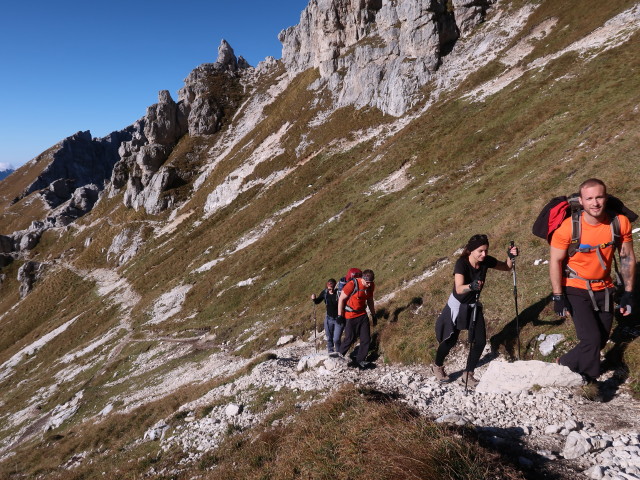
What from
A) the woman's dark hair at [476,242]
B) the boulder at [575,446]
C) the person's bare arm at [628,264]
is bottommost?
the boulder at [575,446]


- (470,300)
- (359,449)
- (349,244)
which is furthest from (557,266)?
(349,244)

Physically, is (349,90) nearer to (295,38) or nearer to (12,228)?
(295,38)

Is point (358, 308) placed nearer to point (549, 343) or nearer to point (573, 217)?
point (549, 343)

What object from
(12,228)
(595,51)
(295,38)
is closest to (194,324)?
(595,51)

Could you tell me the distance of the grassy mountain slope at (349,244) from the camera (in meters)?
16.6

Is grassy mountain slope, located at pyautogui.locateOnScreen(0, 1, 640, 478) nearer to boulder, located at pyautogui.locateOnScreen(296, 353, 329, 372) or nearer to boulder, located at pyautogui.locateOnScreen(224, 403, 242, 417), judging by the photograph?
boulder, located at pyautogui.locateOnScreen(296, 353, 329, 372)

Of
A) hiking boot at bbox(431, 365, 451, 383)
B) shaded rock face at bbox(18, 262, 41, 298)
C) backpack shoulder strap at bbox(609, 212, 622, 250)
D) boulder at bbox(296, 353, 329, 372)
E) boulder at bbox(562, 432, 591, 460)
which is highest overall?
shaded rock face at bbox(18, 262, 41, 298)

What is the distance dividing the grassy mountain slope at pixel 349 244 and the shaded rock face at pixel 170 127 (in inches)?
1010

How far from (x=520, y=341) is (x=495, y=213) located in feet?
48.4

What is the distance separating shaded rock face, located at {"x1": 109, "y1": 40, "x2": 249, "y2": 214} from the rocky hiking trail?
91409mm

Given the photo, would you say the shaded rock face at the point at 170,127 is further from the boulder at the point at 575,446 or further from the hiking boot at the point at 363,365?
the boulder at the point at 575,446

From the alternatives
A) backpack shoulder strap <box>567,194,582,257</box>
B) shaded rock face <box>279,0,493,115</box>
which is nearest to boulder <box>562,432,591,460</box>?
backpack shoulder strap <box>567,194,582,257</box>

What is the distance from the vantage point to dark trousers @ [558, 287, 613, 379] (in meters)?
6.90

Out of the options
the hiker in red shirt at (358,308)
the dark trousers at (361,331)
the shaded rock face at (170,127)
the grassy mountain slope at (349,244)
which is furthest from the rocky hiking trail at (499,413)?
the shaded rock face at (170,127)
